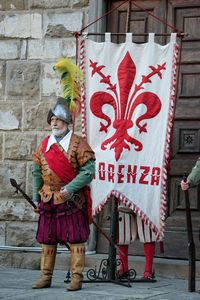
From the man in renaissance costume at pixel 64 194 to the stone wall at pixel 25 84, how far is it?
1832mm

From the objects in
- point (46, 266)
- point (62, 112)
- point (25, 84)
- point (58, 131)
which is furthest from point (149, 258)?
point (25, 84)

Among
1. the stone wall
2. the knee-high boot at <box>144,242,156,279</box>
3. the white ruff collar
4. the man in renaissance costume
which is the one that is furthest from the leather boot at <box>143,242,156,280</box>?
the stone wall

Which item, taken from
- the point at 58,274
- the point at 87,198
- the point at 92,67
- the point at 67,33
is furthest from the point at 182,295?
the point at 67,33

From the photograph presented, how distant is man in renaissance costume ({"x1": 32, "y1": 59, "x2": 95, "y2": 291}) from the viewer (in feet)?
25.8

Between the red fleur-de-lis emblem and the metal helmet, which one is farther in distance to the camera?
the red fleur-de-lis emblem

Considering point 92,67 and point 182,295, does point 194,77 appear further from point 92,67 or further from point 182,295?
point 182,295

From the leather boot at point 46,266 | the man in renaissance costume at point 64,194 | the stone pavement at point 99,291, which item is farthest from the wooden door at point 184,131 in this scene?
the leather boot at point 46,266

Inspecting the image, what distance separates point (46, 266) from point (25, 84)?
268 centimetres

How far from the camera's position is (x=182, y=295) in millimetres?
7742

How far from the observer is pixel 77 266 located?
7852 mm

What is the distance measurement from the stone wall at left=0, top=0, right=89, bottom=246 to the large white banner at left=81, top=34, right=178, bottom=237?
4.52 ft

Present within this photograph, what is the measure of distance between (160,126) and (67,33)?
1937 mm

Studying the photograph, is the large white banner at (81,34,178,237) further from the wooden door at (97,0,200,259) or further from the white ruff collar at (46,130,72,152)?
the wooden door at (97,0,200,259)

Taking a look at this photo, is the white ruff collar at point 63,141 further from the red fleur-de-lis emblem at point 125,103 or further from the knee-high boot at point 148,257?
the knee-high boot at point 148,257
